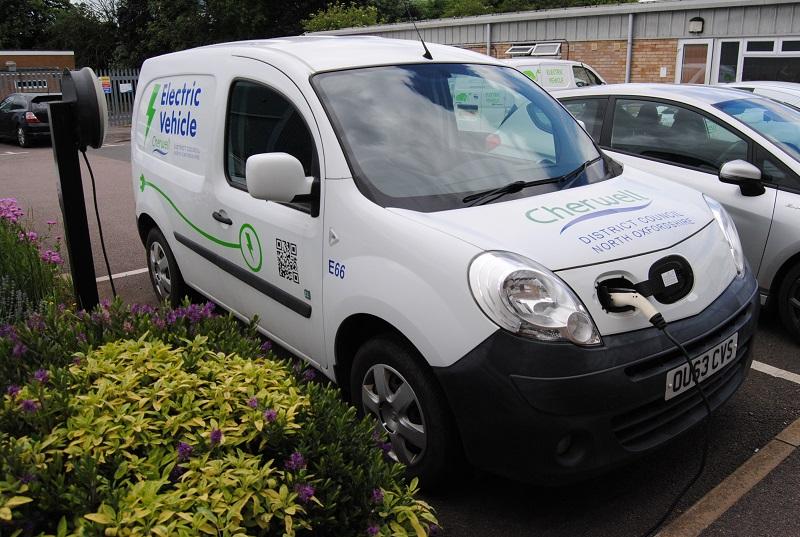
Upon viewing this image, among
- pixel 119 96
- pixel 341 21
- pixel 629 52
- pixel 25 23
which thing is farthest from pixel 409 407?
pixel 25 23

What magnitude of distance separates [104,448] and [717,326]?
2322mm

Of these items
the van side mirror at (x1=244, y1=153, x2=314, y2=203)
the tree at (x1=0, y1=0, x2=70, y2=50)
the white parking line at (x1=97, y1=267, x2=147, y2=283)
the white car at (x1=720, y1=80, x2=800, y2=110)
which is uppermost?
the tree at (x1=0, y1=0, x2=70, y2=50)

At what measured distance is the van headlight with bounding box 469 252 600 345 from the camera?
8.69 ft

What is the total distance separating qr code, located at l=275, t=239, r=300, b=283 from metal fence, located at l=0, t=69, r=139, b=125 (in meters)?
25.8

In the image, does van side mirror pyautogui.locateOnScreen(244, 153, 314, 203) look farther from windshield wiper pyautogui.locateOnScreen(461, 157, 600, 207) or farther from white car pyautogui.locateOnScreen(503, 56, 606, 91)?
white car pyautogui.locateOnScreen(503, 56, 606, 91)

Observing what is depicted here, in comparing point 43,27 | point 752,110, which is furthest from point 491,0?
point 752,110

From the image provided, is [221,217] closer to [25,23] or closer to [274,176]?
[274,176]

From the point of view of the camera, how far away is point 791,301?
4.73m

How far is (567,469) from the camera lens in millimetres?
2689

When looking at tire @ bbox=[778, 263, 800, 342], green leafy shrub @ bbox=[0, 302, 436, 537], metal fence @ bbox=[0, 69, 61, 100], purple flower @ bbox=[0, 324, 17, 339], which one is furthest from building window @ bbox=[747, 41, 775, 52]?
metal fence @ bbox=[0, 69, 61, 100]

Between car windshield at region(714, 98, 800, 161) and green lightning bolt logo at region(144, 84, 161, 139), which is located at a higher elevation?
green lightning bolt logo at region(144, 84, 161, 139)

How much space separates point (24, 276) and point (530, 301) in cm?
327

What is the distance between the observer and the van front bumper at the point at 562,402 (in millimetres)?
2598

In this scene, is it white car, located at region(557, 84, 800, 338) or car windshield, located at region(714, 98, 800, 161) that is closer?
white car, located at region(557, 84, 800, 338)
